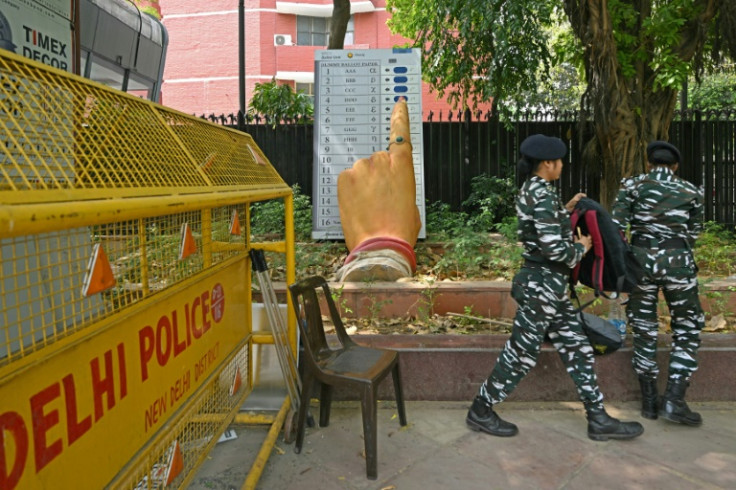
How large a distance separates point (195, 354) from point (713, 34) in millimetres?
8775

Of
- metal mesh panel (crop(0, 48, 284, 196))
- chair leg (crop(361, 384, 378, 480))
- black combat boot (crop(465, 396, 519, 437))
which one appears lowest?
black combat boot (crop(465, 396, 519, 437))

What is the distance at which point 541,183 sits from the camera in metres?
3.37

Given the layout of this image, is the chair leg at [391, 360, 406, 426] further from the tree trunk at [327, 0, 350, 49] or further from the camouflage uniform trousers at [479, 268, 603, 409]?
the tree trunk at [327, 0, 350, 49]

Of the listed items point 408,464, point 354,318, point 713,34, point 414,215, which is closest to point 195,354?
point 408,464

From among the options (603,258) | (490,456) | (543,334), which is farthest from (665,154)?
(490,456)

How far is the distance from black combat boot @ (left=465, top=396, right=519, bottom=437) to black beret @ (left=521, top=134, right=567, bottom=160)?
1569 mm

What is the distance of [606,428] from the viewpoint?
3.47 meters

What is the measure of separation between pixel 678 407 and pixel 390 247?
2.93m

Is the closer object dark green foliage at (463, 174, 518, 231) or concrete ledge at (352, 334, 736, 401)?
concrete ledge at (352, 334, 736, 401)

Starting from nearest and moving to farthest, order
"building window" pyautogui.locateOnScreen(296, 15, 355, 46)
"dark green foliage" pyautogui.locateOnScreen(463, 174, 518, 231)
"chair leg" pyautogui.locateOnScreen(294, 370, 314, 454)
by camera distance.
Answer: "chair leg" pyautogui.locateOnScreen(294, 370, 314, 454) < "dark green foliage" pyautogui.locateOnScreen(463, 174, 518, 231) < "building window" pyautogui.locateOnScreen(296, 15, 355, 46)

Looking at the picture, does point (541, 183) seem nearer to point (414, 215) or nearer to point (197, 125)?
point (197, 125)

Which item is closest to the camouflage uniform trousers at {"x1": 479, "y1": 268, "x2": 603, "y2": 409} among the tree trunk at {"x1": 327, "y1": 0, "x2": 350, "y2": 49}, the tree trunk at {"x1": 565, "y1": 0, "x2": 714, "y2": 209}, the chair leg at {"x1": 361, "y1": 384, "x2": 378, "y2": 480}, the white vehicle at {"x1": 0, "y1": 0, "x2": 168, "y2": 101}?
the chair leg at {"x1": 361, "y1": 384, "x2": 378, "y2": 480}

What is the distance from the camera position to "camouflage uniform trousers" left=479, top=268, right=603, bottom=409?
3393mm

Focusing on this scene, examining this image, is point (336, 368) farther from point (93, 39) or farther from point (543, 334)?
point (93, 39)
